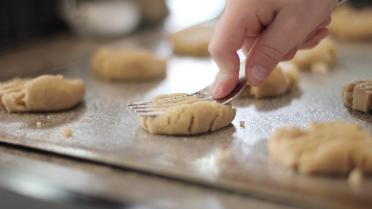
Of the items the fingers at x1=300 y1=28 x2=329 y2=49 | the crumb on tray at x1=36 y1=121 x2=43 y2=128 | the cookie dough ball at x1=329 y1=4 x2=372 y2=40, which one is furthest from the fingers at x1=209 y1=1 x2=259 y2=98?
the cookie dough ball at x1=329 y1=4 x2=372 y2=40

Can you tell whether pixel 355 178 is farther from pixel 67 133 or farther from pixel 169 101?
pixel 67 133

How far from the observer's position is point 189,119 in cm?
112

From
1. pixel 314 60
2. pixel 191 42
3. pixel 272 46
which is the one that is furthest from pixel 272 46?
pixel 191 42

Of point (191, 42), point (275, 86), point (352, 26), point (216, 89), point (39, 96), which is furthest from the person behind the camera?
point (352, 26)

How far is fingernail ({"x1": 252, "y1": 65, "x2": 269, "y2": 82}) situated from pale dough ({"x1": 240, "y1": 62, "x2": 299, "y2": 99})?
0.79ft

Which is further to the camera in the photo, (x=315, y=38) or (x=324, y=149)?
(x=315, y=38)

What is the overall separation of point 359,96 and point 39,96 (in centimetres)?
70

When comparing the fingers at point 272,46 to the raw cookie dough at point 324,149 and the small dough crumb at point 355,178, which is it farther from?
the small dough crumb at point 355,178

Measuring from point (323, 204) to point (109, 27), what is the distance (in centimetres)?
154

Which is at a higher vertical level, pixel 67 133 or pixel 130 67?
pixel 130 67

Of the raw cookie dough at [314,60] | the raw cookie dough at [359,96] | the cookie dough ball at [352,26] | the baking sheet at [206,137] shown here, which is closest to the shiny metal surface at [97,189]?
the baking sheet at [206,137]

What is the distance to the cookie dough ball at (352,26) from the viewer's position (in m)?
2.04

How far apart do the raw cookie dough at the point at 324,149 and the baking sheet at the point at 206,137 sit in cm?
2

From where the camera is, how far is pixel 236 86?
46.6 inches
